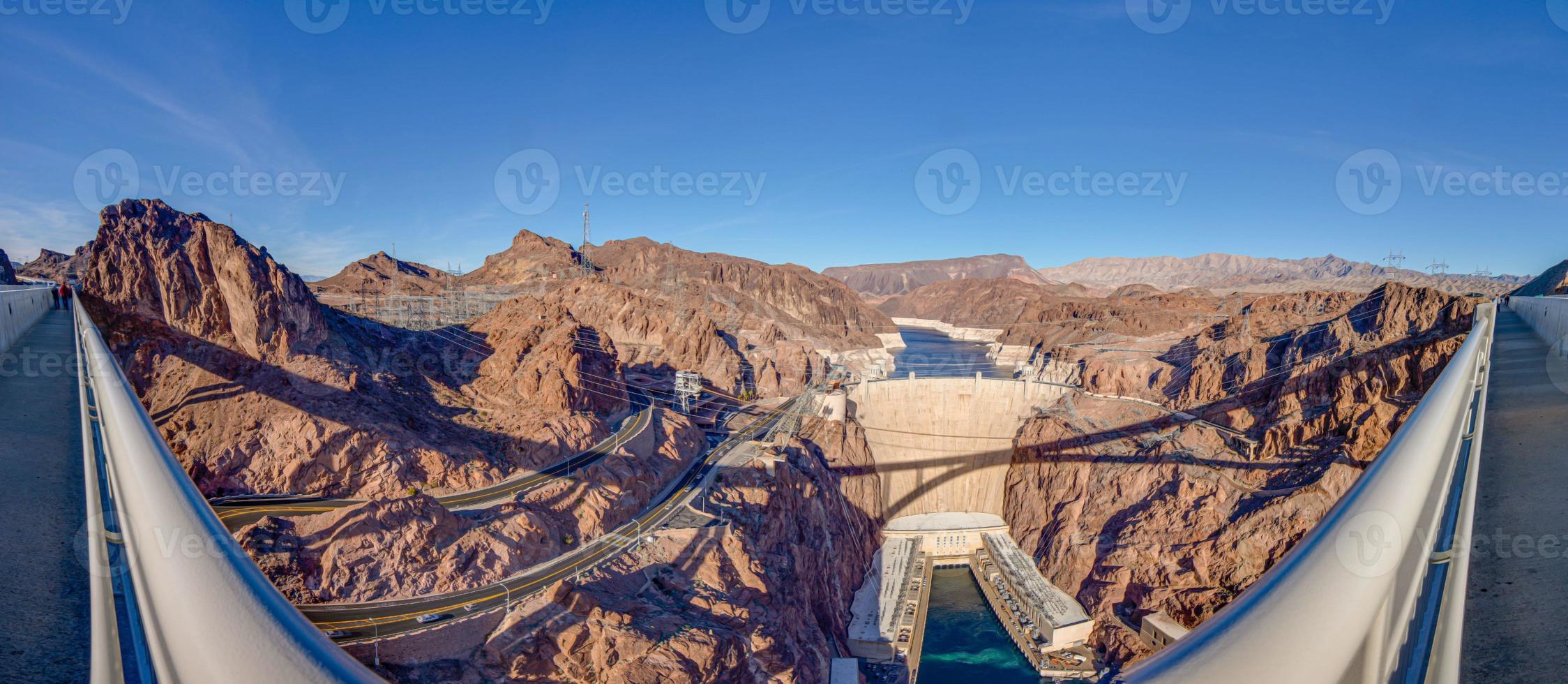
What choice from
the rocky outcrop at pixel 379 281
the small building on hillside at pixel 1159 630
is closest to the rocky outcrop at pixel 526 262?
the rocky outcrop at pixel 379 281

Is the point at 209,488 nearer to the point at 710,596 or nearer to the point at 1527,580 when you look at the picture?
the point at 710,596

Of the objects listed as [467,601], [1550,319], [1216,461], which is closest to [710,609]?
[467,601]

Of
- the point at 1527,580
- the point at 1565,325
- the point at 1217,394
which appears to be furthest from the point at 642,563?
the point at 1217,394

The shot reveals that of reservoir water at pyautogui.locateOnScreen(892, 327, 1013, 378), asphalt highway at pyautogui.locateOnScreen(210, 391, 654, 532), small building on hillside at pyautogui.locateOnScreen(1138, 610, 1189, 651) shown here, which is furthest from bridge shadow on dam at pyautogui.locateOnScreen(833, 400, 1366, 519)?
reservoir water at pyautogui.locateOnScreen(892, 327, 1013, 378)

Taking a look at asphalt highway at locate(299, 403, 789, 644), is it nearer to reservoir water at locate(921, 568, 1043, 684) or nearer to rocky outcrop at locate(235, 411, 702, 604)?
rocky outcrop at locate(235, 411, 702, 604)

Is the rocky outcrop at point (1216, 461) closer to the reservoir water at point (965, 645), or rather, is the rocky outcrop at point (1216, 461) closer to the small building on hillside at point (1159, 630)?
the small building on hillside at point (1159, 630)

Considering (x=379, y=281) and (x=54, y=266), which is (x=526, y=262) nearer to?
(x=379, y=281)
